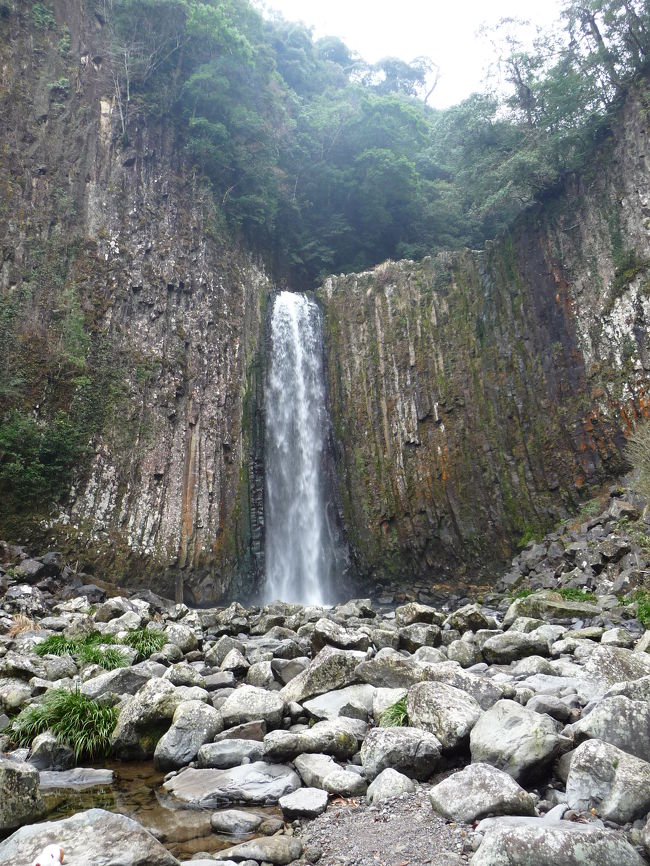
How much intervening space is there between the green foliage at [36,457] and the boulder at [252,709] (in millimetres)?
10153

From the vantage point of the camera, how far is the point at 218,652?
6691mm

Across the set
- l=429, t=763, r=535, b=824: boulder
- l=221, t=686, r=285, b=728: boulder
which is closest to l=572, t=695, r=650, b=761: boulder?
l=429, t=763, r=535, b=824: boulder

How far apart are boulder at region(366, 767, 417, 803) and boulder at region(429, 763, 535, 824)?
249 mm

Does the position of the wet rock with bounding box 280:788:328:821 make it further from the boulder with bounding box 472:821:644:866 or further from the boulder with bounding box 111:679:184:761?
the boulder with bounding box 111:679:184:761

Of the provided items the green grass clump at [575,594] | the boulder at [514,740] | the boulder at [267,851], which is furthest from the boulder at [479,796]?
the green grass clump at [575,594]

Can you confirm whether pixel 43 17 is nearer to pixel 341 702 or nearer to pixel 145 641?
pixel 145 641

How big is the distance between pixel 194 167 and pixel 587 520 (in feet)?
54.1

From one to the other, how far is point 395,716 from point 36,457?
11.5m

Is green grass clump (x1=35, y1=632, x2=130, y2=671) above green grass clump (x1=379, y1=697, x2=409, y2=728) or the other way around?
above

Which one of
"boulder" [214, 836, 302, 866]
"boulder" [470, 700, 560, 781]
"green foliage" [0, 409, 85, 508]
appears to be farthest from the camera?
"green foliage" [0, 409, 85, 508]

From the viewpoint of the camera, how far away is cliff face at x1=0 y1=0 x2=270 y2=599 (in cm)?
1401

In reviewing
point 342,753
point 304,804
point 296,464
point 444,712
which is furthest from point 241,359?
point 304,804

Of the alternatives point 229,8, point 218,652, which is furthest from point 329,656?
point 229,8

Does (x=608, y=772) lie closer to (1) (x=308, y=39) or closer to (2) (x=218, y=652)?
(2) (x=218, y=652)
